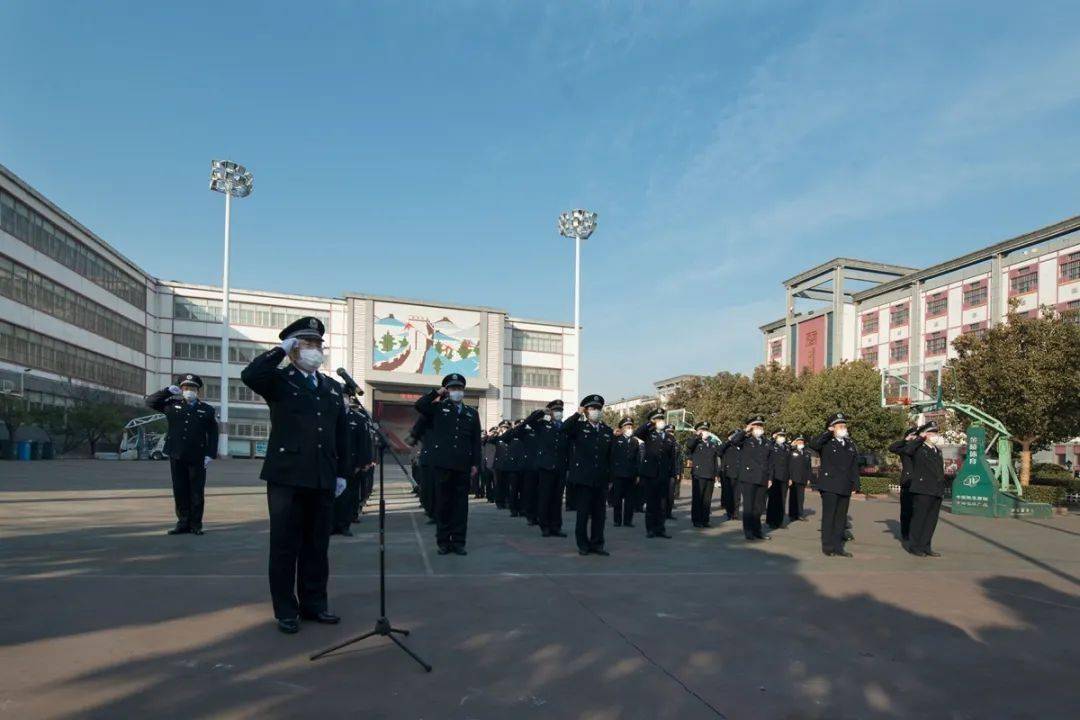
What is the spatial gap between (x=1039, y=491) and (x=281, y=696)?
20.7 meters

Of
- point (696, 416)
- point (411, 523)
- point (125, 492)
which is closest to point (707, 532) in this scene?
point (411, 523)

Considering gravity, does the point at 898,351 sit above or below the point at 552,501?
above

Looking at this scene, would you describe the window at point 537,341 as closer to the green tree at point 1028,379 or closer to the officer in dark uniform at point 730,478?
the green tree at point 1028,379

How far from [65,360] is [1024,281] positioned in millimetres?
53269

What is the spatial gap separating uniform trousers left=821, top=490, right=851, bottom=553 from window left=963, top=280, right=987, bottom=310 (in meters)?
41.0

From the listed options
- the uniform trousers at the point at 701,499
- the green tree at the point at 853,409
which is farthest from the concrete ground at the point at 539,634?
the green tree at the point at 853,409

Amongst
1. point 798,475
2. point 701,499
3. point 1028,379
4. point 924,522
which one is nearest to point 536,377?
point 1028,379

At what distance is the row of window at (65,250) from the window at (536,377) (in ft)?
91.8

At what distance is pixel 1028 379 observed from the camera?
67.8ft

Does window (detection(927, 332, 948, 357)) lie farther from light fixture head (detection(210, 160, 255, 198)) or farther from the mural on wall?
light fixture head (detection(210, 160, 255, 198))

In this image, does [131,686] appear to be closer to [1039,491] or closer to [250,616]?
[250,616]

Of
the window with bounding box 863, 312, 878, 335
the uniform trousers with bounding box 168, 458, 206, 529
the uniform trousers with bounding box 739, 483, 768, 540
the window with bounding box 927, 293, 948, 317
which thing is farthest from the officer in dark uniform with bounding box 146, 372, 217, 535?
the window with bounding box 863, 312, 878, 335

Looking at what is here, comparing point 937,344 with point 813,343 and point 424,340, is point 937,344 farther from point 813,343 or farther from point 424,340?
point 424,340

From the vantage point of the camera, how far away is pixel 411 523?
12109 millimetres
